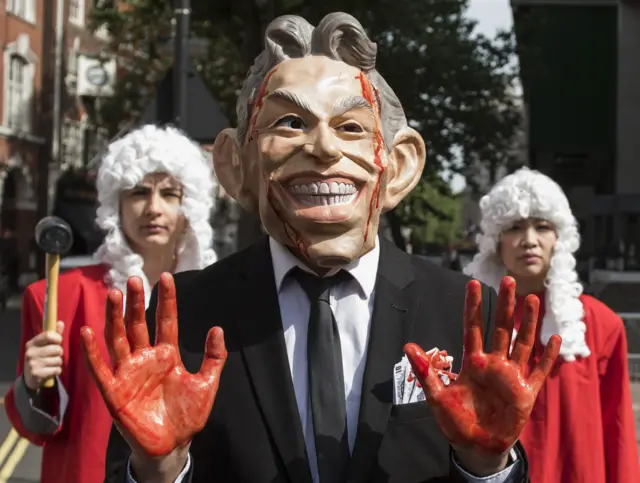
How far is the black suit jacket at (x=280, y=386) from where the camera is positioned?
6.86 ft

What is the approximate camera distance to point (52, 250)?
10.5ft

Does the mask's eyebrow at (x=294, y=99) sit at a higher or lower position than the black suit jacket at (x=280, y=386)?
higher

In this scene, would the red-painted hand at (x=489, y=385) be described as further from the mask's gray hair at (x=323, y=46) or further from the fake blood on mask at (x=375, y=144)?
the mask's gray hair at (x=323, y=46)

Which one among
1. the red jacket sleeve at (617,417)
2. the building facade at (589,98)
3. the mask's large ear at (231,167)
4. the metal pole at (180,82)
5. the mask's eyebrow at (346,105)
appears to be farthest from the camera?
the building facade at (589,98)

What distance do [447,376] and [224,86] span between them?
2068 cm

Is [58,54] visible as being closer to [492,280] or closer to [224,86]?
[224,86]

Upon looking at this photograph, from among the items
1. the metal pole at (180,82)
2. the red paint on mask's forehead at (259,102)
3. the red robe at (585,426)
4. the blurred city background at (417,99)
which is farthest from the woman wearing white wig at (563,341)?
the blurred city background at (417,99)

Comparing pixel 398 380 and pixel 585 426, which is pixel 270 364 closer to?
pixel 398 380

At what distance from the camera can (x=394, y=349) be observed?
7.18 feet

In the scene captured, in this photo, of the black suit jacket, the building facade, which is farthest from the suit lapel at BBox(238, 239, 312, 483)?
the building facade

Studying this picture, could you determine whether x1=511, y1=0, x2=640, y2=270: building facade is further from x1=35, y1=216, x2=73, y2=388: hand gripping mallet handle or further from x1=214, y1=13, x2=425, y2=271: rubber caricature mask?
x1=214, y1=13, x2=425, y2=271: rubber caricature mask

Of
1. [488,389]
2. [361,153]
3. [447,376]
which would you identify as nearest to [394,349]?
[447,376]

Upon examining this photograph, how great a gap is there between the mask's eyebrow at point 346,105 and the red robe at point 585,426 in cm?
168

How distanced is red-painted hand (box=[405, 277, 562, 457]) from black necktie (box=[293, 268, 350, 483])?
241 millimetres
